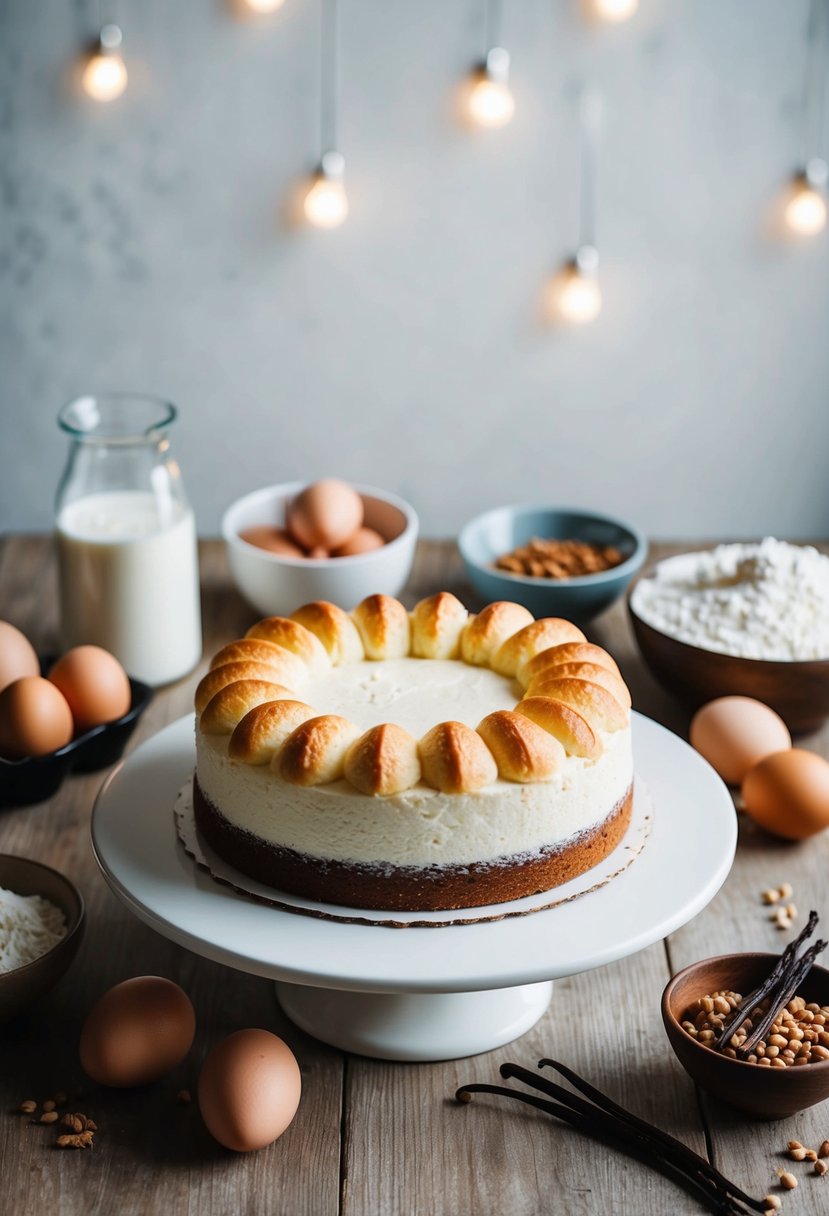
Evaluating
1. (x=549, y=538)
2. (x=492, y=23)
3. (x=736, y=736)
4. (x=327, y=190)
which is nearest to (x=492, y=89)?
(x=492, y=23)

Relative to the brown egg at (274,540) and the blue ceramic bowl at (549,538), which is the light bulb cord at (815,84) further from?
the brown egg at (274,540)

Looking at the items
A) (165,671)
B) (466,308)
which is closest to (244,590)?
(165,671)

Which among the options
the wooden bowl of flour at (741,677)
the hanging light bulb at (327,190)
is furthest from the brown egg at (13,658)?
the hanging light bulb at (327,190)

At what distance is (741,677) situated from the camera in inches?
68.8

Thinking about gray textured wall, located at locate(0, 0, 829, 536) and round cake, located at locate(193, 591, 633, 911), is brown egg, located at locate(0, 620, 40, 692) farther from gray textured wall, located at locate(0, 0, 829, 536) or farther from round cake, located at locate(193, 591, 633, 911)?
gray textured wall, located at locate(0, 0, 829, 536)

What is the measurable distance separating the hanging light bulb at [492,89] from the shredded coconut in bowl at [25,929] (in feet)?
4.88

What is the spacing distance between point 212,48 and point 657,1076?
1.75 m

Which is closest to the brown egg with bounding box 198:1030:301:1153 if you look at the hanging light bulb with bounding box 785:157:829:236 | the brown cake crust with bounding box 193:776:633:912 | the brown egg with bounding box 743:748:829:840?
the brown cake crust with bounding box 193:776:633:912

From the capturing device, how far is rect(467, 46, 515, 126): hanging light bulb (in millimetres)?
2170

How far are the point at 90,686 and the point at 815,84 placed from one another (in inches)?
60.8

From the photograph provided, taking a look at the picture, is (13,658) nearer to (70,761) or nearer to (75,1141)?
(70,761)

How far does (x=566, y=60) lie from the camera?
2199mm

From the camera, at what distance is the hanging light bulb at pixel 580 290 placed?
2.31 meters

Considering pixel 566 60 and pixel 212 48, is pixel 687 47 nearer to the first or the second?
pixel 566 60
